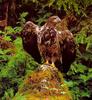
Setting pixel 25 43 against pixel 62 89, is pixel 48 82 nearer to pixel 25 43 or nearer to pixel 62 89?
pixel 62 89

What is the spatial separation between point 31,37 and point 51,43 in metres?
0.67

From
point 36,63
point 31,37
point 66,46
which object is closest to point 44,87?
point 66,46

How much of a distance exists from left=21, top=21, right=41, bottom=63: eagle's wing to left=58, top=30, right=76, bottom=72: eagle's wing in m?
0.44

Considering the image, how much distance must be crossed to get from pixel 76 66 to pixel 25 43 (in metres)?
2.90

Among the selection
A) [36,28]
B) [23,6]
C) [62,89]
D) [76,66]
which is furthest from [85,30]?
[23,6]

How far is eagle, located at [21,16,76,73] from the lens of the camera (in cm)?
564

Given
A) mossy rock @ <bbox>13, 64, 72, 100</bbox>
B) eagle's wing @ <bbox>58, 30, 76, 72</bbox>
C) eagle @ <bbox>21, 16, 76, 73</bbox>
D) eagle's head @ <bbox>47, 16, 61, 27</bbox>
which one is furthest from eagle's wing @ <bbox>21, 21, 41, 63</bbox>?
mossy rock @ <bbox>13, 64, 72, 100</bbox>

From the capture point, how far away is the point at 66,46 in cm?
608

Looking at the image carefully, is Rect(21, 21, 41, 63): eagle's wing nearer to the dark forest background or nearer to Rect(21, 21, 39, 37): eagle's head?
Rect(21, 21, 39, 37): eagle's head

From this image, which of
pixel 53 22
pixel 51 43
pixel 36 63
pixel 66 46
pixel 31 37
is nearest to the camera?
pixel 51 43

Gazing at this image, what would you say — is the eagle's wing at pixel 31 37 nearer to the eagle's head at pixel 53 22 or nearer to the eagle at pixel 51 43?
the eagle at pixel 51 43

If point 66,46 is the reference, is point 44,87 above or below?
below

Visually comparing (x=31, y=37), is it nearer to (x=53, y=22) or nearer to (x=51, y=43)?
(x=53, y=22)

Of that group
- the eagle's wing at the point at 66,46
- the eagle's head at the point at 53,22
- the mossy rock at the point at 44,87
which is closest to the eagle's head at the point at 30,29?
the eagle's head at the point at 53,22
